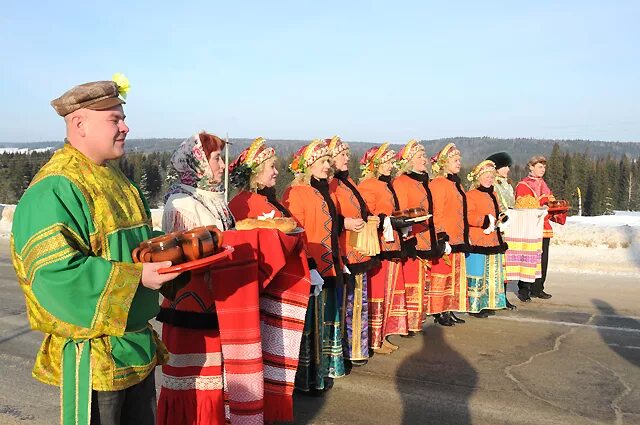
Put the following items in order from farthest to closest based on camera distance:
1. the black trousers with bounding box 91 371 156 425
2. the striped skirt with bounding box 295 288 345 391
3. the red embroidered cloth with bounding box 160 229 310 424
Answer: the striped skirt with bounding box 295 288 345 391 → the red embroidered cloth with bounding box 160 229 310 424 → the black trousers with bounding box 91 371 156 425

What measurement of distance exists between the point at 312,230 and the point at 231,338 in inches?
79.5

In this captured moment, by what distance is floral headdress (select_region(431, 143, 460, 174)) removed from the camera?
7302 mm

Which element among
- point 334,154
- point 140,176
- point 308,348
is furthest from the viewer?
point 140,176

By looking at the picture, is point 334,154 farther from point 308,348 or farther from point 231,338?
point 231,338

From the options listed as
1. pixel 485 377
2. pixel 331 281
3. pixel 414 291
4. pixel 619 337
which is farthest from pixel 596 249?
pixel 331 281

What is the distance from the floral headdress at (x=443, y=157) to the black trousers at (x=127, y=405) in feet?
17.8

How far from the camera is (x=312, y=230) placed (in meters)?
5.16

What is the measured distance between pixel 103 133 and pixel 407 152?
489 centimetres

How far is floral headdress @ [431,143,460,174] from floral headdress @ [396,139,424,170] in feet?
1.74

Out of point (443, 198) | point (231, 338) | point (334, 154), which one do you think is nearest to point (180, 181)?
point (231, 338)

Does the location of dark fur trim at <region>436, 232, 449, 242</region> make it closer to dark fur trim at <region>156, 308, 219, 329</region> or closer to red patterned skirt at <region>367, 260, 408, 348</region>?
red patterned skirt at <region>367, 260, 408, 348</region>

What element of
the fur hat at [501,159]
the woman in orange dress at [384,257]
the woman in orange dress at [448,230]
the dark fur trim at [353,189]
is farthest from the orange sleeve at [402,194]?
the fur hat at [501,159]

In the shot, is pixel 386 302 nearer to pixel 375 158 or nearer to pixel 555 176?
pixel 375 158

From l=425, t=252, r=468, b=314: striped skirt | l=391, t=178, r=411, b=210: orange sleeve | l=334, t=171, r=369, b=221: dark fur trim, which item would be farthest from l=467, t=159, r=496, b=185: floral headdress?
l=334, t=171, r=369, b=221: dark fur trim
